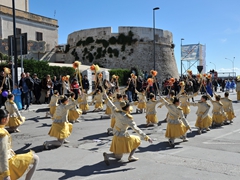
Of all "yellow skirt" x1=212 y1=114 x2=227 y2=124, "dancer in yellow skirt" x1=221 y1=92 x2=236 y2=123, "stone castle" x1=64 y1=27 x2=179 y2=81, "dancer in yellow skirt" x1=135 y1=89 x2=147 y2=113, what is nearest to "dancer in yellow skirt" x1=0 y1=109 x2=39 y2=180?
"yellow skirt" x1=212 y1=114 x2=227 y2=124

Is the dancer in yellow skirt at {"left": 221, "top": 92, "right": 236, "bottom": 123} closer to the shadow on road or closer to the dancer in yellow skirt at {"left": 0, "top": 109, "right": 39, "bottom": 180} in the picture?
the shadow on road

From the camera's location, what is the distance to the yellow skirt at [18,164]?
171 inches

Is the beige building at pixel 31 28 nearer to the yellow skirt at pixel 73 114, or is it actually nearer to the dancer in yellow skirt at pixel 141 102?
the dancer in yellow skirt at pixel 141 102

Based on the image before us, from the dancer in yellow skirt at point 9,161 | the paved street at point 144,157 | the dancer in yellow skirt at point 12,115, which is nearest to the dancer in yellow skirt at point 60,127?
the paved street at point 144,157

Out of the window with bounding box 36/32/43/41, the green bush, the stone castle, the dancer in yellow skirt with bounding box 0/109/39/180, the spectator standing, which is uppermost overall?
the window with bounding box 36/32/43/41

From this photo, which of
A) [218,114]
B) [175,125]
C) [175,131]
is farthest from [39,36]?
[175,131]

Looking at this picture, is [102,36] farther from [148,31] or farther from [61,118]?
[61,118]

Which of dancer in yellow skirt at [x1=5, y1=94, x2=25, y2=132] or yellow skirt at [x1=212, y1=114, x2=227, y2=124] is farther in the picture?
yellow skirt at [x1=212, y1=114, x2=227, y2=124]

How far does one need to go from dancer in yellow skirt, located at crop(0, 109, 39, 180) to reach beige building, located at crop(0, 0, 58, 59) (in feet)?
101

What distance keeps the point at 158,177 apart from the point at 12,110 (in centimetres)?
624

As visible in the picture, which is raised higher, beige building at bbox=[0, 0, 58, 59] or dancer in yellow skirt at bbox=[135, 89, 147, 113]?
beige building at bbox=[0, 0, 58, 59]

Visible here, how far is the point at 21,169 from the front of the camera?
4.38 m

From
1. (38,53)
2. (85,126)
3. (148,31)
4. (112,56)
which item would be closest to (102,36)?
(112,56)

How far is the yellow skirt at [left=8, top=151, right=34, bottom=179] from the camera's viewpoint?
4.33m
